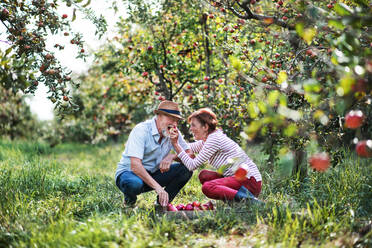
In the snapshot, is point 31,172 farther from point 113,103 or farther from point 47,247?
point 113,103

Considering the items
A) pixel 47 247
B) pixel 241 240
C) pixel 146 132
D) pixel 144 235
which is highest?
pixel 146 132

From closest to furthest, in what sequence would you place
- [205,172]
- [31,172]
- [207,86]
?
[205,172], [31,172], [207,86]

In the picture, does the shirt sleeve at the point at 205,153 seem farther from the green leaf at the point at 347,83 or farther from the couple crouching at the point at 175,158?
the green leaf at the point at 347,83

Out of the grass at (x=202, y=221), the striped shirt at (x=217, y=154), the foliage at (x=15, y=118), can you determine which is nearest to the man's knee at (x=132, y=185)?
the grass at (x=202, y=221)

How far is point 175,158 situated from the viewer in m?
4.32

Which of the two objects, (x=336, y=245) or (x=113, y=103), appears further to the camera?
(x=113, y=103)

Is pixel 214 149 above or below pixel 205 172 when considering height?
above

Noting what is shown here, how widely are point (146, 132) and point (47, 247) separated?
165cm

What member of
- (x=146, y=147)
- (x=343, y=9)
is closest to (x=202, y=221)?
(x=146, y=147)

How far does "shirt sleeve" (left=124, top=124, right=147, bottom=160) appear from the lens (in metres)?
3.95

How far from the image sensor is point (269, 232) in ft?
9.95

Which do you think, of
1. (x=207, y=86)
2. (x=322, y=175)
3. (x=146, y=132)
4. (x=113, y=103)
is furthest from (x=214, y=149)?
(x=113, y=103)

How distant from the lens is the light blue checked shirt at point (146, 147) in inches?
157

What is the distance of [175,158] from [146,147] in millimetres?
366
